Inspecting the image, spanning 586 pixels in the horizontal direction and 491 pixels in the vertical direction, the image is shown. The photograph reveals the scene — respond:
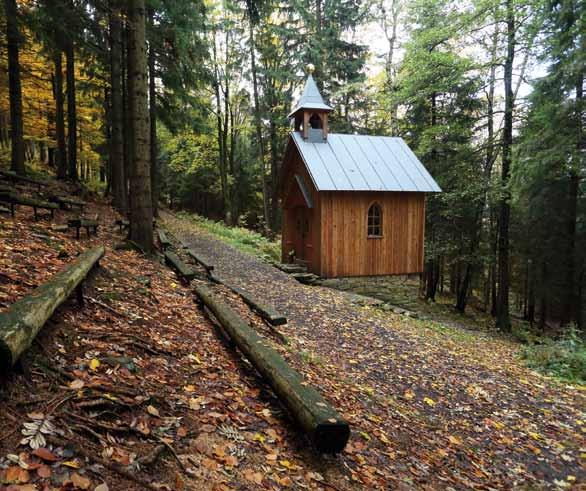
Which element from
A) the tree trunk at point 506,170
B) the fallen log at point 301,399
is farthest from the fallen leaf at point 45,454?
the tree trunk at point 506,170

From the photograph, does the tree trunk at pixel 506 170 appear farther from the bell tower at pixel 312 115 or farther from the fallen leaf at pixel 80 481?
the fallen leaf at pixel 80 481

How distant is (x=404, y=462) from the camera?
3.45 m

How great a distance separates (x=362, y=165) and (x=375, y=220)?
7.41 feet

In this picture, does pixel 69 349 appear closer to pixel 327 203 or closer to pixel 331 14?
pixel 327 203

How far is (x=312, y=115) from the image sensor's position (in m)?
15.5

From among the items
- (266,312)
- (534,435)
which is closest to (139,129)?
(266,312)

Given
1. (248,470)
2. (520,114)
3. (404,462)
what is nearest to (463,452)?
(404,462)

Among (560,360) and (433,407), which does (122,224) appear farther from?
(560,360)

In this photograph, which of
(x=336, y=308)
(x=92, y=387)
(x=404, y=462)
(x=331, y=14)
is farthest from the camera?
(x=331, y=14)

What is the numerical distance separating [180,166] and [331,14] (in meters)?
15.5

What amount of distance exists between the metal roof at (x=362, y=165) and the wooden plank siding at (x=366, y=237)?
0.48m

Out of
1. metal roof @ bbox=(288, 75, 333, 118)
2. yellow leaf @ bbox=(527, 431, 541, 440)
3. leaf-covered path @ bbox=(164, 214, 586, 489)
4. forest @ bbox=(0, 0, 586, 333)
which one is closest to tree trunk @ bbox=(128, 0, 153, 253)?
forest @ bbox=(0, 0, 586, 333)

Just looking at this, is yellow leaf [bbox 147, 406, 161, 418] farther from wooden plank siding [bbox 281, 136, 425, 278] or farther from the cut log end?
wooden plank siding [bbox 281, 136, 425, 278]

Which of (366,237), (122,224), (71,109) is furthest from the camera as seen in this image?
(71,109)
